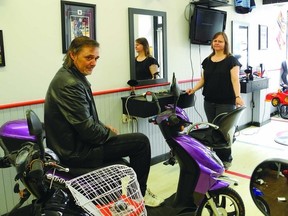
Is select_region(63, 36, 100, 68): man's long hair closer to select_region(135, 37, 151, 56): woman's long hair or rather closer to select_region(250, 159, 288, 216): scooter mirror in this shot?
select_region(250, 159, 288, 216): scooter mirror

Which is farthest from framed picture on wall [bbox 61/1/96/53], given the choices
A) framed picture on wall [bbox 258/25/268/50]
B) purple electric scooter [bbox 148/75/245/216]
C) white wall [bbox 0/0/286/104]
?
framed picture on wall [bbox 258/25/268/50]

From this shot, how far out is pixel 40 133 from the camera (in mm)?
1142

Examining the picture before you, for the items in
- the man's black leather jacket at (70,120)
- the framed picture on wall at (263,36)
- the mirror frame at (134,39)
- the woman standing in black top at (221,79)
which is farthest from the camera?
the framed picture on wall at (263,36)

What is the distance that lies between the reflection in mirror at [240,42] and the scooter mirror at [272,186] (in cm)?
426

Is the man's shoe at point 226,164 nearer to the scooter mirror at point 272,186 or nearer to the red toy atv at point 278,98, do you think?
the scooter mirror at point 272,186

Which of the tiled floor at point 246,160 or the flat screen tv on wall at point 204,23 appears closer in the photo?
the tiled floor at point 246,160

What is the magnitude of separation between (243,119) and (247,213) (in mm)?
3166

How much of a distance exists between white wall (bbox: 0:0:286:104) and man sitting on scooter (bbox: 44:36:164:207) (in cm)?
77

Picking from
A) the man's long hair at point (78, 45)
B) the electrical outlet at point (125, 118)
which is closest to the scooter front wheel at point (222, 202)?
the man's long hair at point (78, 45)

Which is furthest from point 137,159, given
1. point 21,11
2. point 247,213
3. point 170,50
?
point 170,50

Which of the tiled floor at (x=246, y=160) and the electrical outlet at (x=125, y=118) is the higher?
the electrical outlet at (x=125, y=118)

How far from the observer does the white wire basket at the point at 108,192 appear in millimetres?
1216

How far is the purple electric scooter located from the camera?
2096mm

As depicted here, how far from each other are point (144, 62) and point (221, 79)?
2.99 feet
